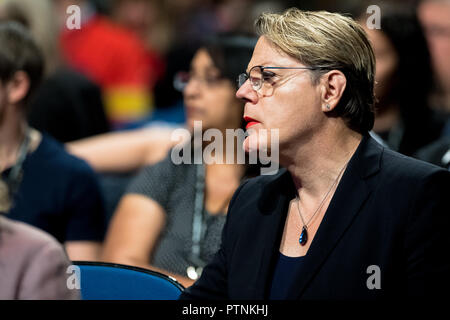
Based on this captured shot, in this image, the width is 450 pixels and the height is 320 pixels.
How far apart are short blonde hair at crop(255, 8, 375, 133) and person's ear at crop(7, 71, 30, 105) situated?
1.43 m

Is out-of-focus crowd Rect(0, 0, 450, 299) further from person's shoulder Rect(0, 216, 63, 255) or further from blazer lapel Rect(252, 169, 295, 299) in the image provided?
person's shoulder Rect(0, 216, 63, 255)

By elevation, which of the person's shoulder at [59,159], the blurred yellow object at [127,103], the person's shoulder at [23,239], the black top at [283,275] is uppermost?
the blurred yellow object at [127,103]

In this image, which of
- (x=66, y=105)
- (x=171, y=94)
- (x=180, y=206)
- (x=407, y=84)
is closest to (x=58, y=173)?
(x=180, y=206)

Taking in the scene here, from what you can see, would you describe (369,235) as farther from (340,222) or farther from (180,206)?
(180,206)

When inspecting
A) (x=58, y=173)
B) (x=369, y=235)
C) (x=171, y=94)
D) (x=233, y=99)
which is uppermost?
(x=171, y=94)

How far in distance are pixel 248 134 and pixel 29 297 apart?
2.23 feet

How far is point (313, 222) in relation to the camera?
202cm

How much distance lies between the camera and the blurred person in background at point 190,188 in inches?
119

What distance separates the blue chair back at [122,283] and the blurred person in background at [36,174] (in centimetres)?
85

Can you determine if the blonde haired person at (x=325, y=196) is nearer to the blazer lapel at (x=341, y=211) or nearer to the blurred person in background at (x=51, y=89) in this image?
the blazer lapel at (x=341, y=211)

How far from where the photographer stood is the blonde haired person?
1.82 m

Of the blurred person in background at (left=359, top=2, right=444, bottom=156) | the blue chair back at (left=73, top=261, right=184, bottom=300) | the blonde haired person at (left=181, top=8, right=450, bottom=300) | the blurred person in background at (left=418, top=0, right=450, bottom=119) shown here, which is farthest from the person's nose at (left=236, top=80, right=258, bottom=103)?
the blurred person in background at (left=418, top=0, right=450, bottom=119)

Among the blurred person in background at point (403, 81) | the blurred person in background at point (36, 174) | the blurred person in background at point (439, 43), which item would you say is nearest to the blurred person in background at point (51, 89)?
the blurred person in background at point (36, 174)
